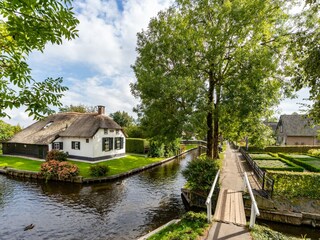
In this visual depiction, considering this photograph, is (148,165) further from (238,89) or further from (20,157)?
(20,157)

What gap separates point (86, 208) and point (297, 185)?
1385cm

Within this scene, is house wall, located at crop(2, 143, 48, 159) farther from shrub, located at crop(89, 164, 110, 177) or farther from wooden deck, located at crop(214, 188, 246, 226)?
wooden deck, located at crop(214, 188, 246, 226)

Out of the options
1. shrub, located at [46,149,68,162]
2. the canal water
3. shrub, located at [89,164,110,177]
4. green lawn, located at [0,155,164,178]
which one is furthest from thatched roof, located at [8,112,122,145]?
the canal water

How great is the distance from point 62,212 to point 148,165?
49.5 feet

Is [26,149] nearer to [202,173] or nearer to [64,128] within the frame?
[64,128]

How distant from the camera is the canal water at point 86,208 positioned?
1133 centimetres

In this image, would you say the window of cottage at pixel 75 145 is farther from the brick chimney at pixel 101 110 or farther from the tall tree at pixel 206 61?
the tall tree at pixel 206 61

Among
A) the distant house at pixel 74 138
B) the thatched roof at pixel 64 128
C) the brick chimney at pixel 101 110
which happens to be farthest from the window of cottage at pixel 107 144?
the brick chimney at pixel 101 110

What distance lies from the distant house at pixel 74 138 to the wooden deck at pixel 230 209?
19409 millimetres

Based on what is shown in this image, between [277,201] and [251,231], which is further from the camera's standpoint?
[277,201]

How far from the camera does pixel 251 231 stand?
26.6 feet

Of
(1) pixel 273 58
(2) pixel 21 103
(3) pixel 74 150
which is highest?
(1) pixel 273 58

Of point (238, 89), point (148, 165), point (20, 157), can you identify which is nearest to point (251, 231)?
point (238, 89)

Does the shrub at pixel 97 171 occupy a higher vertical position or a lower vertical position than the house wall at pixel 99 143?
lower
